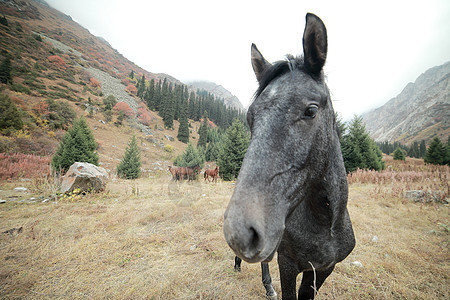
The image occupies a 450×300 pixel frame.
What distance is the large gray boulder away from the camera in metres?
7.02

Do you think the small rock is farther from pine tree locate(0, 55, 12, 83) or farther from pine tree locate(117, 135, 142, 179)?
pine tree locate(0, 55, 12, 83)

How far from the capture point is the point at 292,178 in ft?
3.74

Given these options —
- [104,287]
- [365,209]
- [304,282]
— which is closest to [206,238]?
[104,287]

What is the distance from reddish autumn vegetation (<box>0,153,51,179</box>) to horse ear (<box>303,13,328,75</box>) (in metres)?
12.7

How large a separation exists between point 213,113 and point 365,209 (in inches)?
2739

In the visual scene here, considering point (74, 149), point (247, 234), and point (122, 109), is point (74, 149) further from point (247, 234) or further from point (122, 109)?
point (122, 109)

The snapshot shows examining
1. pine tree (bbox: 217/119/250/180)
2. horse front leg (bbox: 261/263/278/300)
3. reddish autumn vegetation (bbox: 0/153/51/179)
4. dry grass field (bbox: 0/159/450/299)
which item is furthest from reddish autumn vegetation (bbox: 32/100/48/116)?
horse front leg (bbox: 261/263/278/300)

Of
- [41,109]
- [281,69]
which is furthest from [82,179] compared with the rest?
[41,109]

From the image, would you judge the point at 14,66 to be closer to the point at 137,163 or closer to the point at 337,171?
the point at 137,163

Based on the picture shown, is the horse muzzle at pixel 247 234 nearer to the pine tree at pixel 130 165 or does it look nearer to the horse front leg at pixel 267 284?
the horse front leg at pixel 267 284

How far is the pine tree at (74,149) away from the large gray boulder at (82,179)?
11.0ft

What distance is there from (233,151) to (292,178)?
47.7 ft

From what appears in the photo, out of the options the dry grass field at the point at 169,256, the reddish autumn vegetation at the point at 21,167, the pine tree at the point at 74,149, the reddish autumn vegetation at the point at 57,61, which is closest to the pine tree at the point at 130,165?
the pine tree at the point at 74,149

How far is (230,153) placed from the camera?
15.7 m
